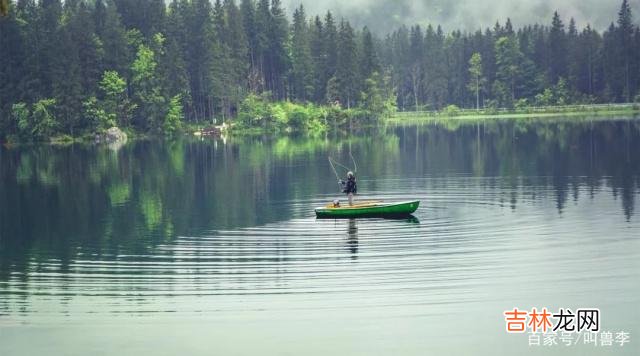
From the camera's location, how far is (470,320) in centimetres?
2533

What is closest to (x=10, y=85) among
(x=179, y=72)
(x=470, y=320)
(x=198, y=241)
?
(x=179, y=72)

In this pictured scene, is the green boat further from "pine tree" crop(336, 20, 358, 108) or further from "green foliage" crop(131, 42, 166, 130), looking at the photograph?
"pine tree" crop(336, 20, 358, 108)

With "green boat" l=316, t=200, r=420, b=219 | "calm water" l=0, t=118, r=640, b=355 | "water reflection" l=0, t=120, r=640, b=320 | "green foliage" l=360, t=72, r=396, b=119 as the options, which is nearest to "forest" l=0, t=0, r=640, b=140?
"green foliage" l=360, t=72, r=396, b=119

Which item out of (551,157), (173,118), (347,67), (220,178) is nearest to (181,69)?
(173,118)

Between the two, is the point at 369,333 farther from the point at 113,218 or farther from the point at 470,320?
the point at 113,218

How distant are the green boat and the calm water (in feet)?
2.34

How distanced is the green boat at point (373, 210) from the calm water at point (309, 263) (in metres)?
0.71

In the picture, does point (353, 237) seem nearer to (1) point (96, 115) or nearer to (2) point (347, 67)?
(1) point (96, 115)

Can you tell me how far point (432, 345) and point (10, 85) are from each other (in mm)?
121882

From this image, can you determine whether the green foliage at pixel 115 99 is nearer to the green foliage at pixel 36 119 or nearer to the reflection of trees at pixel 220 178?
the green foliage at pixel 36 119

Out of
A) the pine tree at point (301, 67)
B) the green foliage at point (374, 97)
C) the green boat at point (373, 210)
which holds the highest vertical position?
the pine tree at point (301, 67)

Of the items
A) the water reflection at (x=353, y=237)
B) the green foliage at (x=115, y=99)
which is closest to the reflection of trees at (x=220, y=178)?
the water reflection at (x=353, y=237)

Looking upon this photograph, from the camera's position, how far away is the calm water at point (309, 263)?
24.8 m

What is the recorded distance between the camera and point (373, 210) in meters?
44.1
